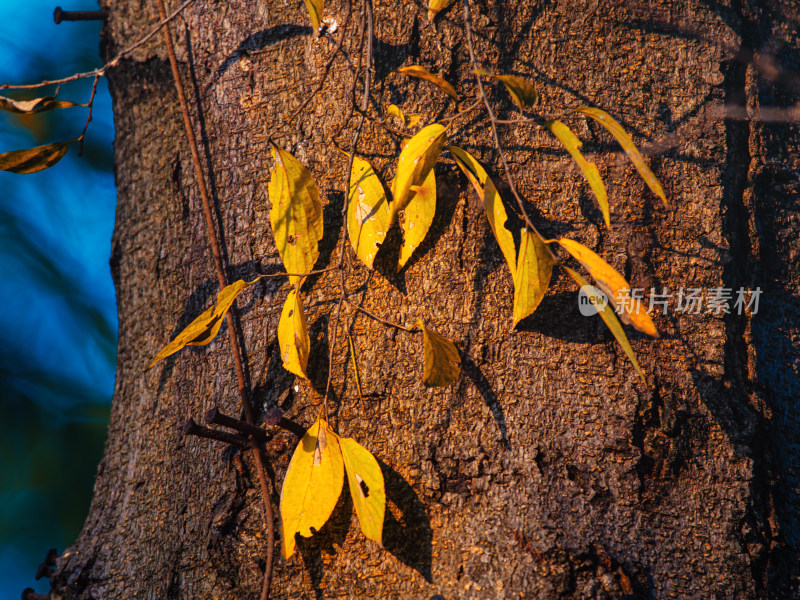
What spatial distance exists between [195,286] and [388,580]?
468 mm

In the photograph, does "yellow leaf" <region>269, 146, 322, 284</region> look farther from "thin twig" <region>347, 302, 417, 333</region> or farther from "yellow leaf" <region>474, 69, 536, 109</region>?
"yellow leaf" <region>474, 69, 536, 109</region>

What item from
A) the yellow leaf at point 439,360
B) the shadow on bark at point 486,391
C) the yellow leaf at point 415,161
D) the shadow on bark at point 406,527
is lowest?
the shadow on bark at point 406,527

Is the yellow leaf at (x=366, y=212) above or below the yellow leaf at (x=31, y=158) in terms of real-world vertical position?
below

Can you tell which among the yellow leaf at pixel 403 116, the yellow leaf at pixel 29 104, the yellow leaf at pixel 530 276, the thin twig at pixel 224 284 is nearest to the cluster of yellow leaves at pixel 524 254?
the yellow leaf at pixel 530 276

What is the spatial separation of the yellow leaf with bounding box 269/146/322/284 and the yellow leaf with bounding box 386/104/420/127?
13 centimetres

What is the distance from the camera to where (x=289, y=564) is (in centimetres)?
58

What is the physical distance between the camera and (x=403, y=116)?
0.66m

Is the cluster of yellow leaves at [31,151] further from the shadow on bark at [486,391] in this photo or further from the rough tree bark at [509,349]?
the shadow on bark at [486,391]

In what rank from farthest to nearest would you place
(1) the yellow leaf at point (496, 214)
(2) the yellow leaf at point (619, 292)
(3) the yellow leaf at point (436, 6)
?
(3) the yellow leaf at point (436, 6) < (1) the yellow leaf at point (496, 214) < (2) the yellow leaf at point (619, 292)

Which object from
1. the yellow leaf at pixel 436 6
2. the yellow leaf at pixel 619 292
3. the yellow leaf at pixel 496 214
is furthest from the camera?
the yellow leaf at pixel 436 6

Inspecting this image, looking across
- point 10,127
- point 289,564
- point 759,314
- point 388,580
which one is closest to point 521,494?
point 388,580

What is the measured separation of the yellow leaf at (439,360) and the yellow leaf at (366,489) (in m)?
0.11

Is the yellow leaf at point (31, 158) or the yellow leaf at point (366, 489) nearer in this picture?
the yellow leaf at point (366, 489)

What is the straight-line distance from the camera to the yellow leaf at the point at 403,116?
0.65 metres
